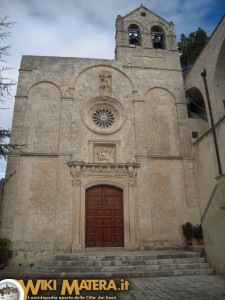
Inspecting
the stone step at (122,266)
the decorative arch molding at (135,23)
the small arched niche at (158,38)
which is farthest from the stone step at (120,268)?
the decorative arch molding at (135,23)

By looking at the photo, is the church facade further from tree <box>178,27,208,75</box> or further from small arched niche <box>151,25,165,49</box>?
tree <box>178,27,208,75</box>

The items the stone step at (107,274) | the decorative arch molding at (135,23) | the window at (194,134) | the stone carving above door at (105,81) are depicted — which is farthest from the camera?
the decorative arch molding at (135,23)

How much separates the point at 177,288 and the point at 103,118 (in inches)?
356

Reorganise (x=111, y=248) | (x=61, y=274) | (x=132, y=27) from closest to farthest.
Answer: (x=61, y=274)
(x=111, y=248)
(x=132, y=27)

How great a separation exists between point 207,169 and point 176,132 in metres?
2.66

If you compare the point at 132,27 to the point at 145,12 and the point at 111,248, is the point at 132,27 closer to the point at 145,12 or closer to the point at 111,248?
the point at 145,12

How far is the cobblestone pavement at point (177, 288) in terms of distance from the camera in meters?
5.10

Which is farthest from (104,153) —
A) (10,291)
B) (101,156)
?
(10,291)

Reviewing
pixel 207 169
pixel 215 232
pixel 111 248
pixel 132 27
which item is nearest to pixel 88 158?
pixel 111 248

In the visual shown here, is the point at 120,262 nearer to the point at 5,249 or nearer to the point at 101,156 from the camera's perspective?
the point at 5,249

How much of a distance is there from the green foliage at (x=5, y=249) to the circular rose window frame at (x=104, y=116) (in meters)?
6.29

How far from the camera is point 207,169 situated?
37.7ft

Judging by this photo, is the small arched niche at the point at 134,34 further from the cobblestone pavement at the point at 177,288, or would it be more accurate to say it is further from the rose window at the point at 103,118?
the cobblestone pavement at the point at 177,288

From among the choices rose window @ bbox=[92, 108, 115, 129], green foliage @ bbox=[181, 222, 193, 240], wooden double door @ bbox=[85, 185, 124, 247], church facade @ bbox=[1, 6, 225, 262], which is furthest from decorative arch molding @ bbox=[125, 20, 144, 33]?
green foliage @ bbox=[181, 222, 193, 240]
